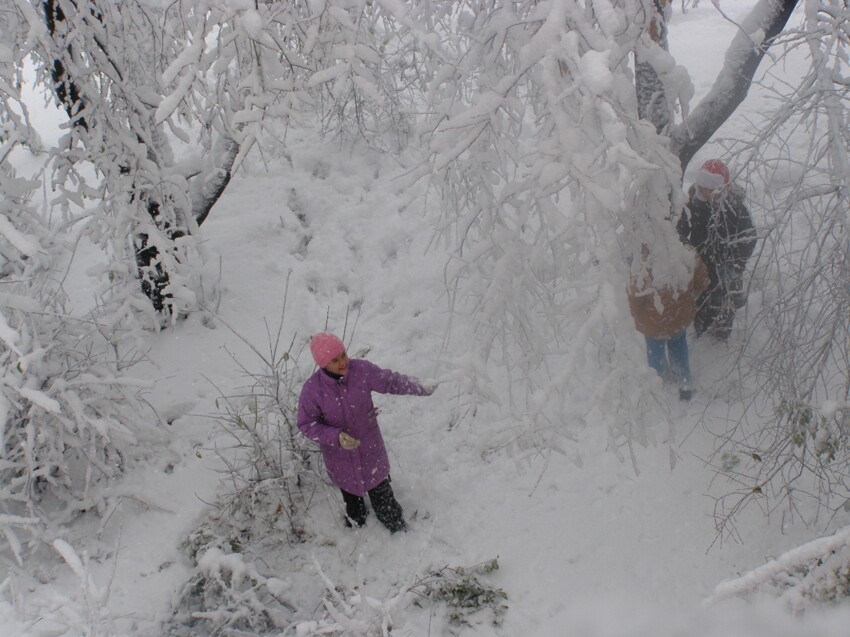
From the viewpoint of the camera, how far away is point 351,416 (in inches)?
137

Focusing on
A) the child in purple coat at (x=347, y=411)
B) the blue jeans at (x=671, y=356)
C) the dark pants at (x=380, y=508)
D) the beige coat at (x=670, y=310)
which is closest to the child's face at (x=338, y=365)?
the child in purple coat at (x=347, y=411)

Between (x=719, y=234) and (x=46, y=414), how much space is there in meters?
4.15

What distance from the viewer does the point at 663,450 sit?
13.8ft

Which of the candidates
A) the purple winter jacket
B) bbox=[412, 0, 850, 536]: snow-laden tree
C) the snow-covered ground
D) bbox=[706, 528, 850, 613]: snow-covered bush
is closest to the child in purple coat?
the purple winter jacket

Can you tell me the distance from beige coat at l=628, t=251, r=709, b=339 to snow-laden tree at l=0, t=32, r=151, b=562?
125 inches

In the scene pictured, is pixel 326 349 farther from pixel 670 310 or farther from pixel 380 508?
pixel 670 310

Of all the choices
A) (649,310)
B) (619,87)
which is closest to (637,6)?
(619,87)

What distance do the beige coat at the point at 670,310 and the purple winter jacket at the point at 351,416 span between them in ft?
4.91

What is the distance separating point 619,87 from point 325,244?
4.03 meters

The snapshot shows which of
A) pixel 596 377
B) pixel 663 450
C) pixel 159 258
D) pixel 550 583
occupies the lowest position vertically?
pixel 550 583

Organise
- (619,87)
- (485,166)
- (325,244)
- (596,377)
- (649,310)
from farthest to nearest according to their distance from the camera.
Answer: (325,244) < (596,377) < (649,310) < (485,166) < (619,87)

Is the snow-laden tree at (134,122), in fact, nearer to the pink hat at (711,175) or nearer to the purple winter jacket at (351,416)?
the purple winter jacket at (351,416)

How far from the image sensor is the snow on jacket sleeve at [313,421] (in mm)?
3338

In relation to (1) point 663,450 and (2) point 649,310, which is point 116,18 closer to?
(2) point 649,310
